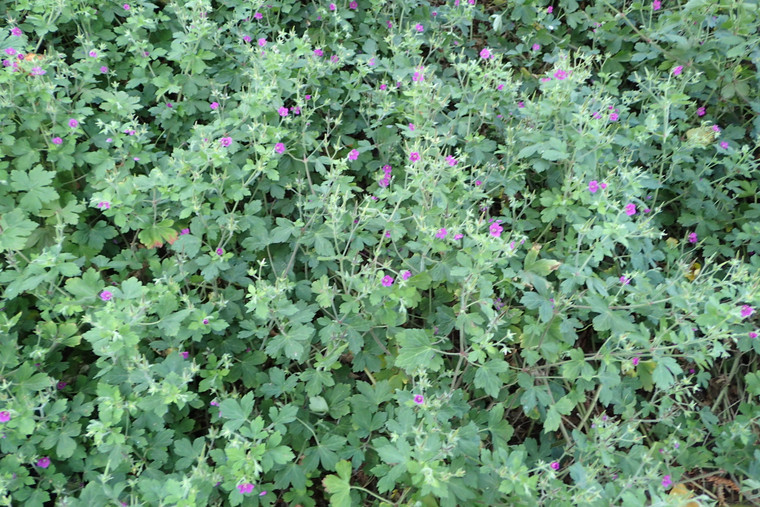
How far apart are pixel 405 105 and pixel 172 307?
1736 mm

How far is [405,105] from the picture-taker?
330 cm

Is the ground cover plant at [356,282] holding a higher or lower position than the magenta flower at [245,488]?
higher

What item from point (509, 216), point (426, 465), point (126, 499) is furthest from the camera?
point (509, 216)

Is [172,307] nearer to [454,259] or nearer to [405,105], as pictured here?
[454,259]

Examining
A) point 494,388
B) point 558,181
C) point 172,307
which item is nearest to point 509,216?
point 558,181

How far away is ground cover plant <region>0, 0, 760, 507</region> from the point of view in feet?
7.72

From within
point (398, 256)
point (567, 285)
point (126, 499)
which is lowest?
point (126, 499)

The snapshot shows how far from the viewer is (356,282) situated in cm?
249

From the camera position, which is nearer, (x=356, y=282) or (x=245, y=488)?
Answer: (x=245, y=488)

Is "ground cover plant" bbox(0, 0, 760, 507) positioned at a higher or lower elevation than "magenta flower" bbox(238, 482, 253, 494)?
higher

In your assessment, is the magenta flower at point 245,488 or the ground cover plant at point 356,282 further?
the ground cover plant at point 356,282

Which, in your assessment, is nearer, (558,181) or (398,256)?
(398,256)

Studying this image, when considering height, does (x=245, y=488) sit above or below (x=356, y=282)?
below

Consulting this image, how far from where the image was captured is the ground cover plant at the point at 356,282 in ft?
7.72
